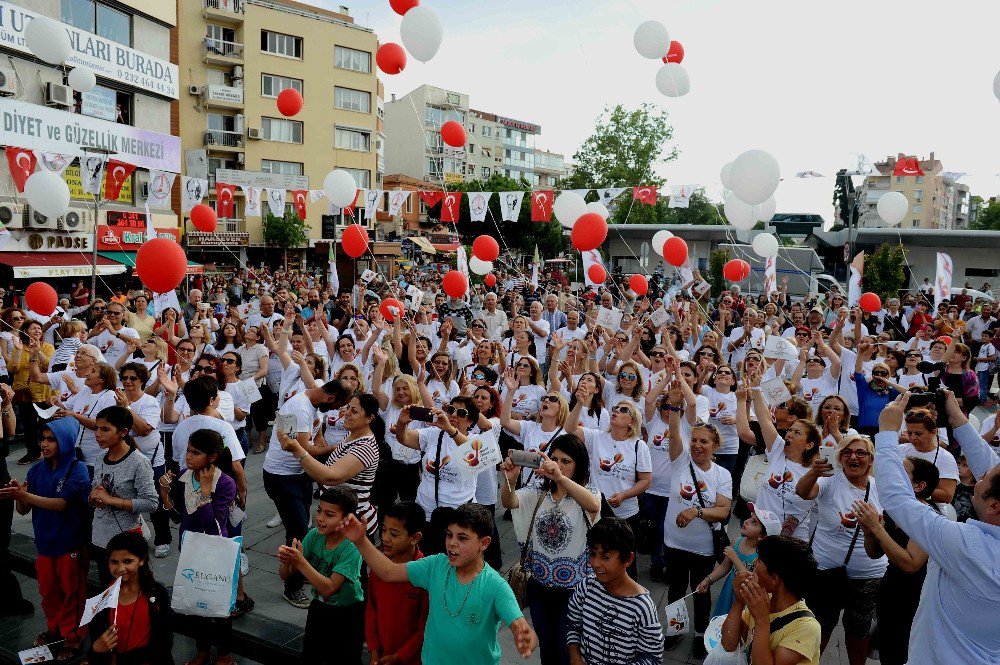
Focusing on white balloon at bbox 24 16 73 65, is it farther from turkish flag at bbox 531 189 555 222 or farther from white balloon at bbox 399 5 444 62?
turkish flag at bbox 531 189 555 222

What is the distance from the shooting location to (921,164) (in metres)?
12.3

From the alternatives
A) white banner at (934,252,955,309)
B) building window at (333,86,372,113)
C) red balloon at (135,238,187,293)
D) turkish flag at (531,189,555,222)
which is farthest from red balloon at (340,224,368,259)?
building window at (333,86,372,113)

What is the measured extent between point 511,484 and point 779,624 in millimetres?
1592

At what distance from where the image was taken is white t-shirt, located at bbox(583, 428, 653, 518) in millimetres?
4680

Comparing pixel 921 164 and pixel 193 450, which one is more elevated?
pixel 921 164

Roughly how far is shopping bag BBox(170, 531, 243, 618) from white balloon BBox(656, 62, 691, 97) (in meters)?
7.77

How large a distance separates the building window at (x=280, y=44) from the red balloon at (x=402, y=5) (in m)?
30.9

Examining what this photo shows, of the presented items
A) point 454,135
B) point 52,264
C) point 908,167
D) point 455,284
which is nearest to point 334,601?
point 455,284

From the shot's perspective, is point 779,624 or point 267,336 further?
point 267,336

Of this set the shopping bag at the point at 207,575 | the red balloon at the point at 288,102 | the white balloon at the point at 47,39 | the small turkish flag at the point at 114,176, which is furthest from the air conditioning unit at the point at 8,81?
the shopping bag at the point at 207,575

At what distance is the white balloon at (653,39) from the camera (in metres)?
8.49

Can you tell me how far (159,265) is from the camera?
648 cm

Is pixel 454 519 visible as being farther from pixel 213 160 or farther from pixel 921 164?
pixel 213 160

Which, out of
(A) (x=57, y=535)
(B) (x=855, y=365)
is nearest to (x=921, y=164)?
(B) (x=855, y=365)
